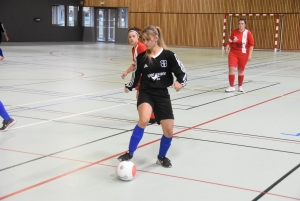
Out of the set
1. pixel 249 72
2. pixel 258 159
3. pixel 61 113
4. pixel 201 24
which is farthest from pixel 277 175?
pixel 201 24

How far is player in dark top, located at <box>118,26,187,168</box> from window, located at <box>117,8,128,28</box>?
3449 centimetres

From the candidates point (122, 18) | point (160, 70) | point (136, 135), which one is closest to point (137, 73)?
point (160, 70)

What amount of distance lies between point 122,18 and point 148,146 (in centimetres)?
3426

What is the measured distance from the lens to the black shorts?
500cm

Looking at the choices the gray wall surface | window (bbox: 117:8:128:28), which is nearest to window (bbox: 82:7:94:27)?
the gray wall surface

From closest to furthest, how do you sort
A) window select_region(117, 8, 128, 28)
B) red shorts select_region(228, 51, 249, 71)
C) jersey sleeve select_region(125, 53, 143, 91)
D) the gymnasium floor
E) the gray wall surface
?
the gymnasium floor < jersey sleeve select_region(125, 53, 143, 91) < red shorts select_region(228, 51, 249, 71) < the gray wall surface < window select_region(117, 8, 128, 28)

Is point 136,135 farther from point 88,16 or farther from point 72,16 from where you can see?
point 88,16

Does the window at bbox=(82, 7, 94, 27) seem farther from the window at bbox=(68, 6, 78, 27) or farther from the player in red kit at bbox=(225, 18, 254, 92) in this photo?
the player in red kit at bbox=(225, 18, 254, 92)

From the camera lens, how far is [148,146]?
5984 mm

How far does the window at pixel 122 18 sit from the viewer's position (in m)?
39.0

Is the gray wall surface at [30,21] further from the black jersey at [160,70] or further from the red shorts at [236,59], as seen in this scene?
the black jersey at [160,70]

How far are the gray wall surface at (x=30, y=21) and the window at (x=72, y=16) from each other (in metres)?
0.44

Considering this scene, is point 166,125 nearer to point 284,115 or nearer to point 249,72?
point 284,115

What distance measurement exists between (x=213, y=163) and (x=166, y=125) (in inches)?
30.4
